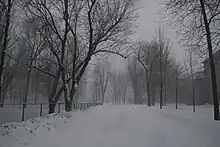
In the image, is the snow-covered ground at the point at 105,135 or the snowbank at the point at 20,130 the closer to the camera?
the snowbank at the point at 20,130

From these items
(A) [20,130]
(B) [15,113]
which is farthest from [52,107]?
(A) [20,130]

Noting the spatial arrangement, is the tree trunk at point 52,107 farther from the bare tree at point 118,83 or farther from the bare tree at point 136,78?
the bare tree at point 118,83

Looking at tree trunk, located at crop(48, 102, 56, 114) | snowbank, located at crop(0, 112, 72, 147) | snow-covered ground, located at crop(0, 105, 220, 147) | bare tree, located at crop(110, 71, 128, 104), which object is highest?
bare tree, located at crop(110, 71, 128, 104)

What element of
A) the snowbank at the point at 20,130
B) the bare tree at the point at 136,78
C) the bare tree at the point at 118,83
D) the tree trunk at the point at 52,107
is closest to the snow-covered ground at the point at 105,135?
the snowbank at the point at 20,130

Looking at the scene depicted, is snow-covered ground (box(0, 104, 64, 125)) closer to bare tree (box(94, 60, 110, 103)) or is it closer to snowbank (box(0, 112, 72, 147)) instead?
snowbank (box(0, 112, 72, 147))

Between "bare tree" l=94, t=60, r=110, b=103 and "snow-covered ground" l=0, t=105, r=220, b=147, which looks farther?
"bare tree" l=94, t=60, r=110, b=103

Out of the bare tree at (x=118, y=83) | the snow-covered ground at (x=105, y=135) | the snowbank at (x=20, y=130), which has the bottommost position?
the snow-covered ground at (x=105, y=135)

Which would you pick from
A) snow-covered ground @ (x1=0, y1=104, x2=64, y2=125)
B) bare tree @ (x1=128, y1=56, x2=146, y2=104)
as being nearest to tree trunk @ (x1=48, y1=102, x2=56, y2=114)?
snow-covered ground @ (x1=0, y1=104, x2=64, y2=125)

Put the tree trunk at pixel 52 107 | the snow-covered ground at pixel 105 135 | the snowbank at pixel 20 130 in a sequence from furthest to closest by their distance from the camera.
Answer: the tree trunk at pixel 52 107 < the snow-covered ground at pixel 105 135 < the snowbank at pixel 20 130

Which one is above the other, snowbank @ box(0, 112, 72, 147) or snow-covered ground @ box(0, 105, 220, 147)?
snowbank @ box(0, 112, 72, 147)

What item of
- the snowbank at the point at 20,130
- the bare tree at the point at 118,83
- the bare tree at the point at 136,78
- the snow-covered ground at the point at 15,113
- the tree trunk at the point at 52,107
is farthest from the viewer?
the bare tree at the point at 118,83

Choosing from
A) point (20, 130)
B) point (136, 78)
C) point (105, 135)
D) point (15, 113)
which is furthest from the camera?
point (136, 78)

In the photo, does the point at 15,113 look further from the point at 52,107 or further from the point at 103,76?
the point at 103,76

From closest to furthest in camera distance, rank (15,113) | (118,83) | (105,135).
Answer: (105,135) → (15,113) → (118,83)
